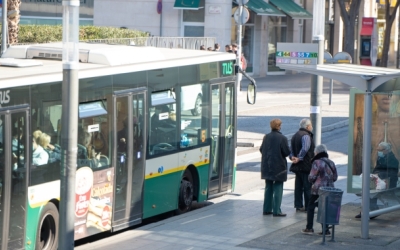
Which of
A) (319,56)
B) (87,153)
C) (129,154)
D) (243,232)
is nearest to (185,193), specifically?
(243,232)

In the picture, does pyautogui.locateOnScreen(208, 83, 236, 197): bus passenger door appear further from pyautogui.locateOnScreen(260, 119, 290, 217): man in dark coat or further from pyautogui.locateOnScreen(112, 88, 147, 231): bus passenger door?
pyautogui.locateOnScreen(112, 88, 147, 231): bus passenger door

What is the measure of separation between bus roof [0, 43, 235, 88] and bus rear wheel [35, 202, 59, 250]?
5.43 feet

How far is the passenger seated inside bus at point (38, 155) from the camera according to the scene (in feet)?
33.5

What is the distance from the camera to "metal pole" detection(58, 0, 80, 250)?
7703mm

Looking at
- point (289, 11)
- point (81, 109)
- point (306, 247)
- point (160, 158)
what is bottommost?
point (306, 247)

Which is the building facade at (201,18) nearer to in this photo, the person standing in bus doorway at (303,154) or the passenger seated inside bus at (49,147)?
the person standing in bus doorway at (303,154)

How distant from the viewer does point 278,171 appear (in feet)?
43.1

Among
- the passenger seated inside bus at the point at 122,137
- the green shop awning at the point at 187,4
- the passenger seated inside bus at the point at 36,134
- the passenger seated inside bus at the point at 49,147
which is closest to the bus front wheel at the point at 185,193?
the passenger seated inside bus at the point at 122,137

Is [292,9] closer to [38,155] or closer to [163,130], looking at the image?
[163,130]

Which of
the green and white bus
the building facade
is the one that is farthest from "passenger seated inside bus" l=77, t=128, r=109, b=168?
the building facade

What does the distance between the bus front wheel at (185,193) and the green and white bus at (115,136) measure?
2 centimetres

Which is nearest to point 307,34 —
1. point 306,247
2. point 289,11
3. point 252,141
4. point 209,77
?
point 289,11

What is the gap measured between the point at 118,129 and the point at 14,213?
7.87ft

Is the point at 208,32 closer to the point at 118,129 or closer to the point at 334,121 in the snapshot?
the point at 334,121
